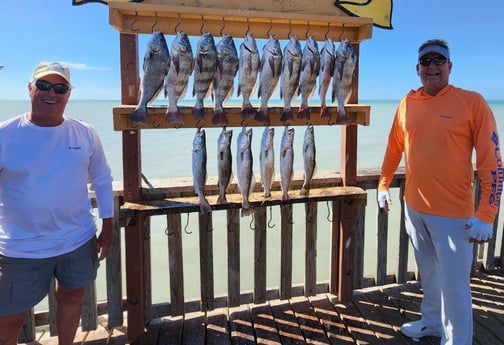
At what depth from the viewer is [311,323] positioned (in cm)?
277

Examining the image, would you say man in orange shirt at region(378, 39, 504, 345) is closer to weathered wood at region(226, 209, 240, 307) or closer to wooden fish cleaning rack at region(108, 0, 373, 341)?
wooden fish cleaning rack at region(108, 0, 373, 341)

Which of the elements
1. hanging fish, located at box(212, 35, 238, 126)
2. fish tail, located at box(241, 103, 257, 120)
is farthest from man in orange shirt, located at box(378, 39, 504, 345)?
hanging fish, located at box(212, 35, 238, 126)

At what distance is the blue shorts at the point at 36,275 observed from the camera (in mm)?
1837

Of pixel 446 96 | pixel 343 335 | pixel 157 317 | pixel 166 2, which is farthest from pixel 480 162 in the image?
pixel 157 317

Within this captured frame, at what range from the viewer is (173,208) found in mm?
2441

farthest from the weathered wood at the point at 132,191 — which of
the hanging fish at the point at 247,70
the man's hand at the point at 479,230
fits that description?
the man's hand at the point at 479,230

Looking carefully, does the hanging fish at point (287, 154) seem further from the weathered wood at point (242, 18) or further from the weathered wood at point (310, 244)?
the weathered wood at point (242, 18)

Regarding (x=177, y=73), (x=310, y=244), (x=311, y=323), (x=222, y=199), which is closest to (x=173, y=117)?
(x=177, y=73)

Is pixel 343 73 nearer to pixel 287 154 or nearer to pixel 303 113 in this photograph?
pixel 303 113

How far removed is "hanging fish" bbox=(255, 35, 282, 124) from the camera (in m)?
2.33

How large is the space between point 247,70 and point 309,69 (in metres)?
0.40

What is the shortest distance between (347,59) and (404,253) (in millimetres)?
1785

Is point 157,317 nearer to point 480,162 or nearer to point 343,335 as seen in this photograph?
point 343,335

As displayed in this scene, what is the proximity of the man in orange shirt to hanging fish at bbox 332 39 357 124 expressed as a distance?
1.38 ft
